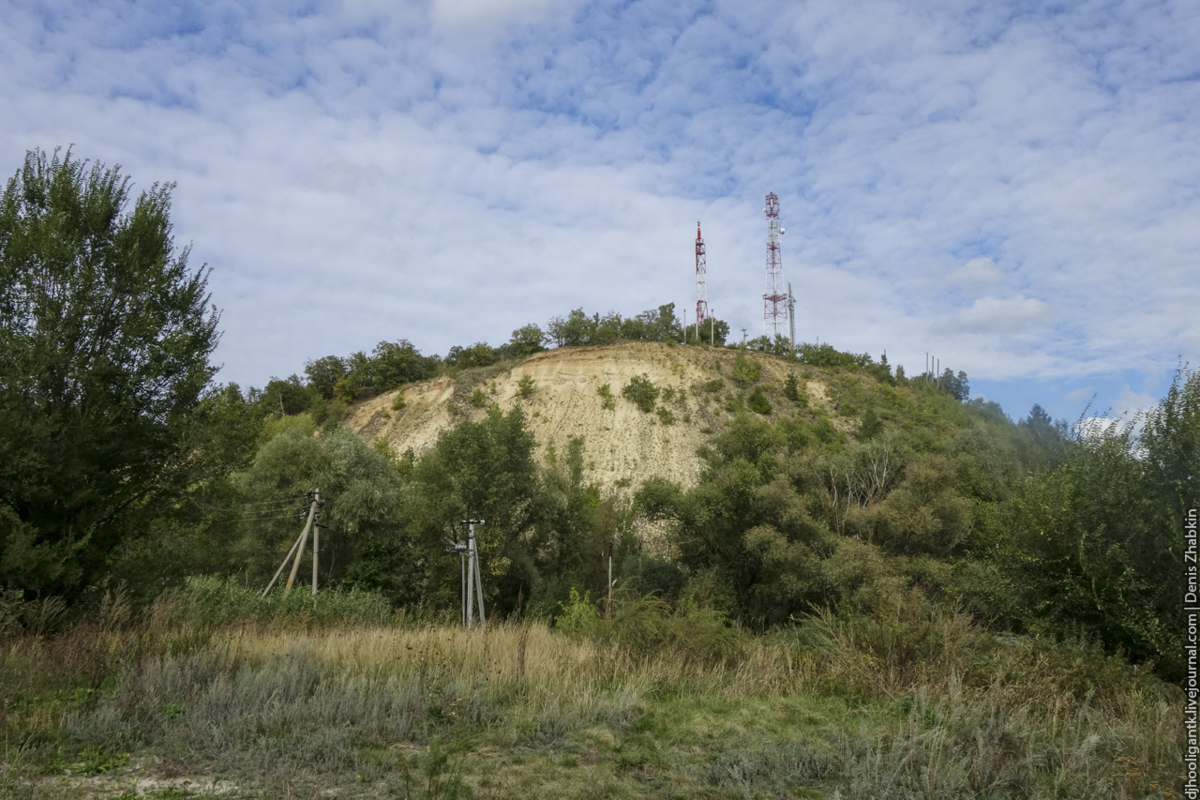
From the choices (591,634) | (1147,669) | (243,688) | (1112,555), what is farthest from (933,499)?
(243,688)

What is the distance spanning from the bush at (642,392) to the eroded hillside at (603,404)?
396 millimetres

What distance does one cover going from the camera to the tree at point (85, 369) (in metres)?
10.3

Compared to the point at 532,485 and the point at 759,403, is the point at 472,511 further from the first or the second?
the point at 759,403

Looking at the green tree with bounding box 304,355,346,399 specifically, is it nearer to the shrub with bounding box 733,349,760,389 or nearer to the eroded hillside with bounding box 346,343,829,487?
the eroded hillside with bounding box 346,343,829,487

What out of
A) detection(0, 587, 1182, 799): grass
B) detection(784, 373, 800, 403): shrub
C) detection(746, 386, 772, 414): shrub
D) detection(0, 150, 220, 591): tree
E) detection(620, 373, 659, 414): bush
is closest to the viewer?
detection(0, 587, 1182, 799): grass

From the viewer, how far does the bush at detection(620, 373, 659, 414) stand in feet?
182

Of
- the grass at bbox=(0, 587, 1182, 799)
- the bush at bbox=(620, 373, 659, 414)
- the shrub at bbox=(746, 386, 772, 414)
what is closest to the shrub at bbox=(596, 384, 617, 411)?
the bush at bbox=(620, 373, 659, 414)

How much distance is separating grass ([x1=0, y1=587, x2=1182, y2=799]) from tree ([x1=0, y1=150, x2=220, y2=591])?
2.84 metres

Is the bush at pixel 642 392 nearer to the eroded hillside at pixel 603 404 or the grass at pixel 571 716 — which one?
the eroded hillside at pixel 603 404

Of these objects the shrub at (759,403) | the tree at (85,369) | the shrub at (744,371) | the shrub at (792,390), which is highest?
the shrub at (744,371)

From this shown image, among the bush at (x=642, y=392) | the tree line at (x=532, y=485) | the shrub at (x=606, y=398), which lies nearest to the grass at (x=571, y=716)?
the tree line at (x=532, y=485)

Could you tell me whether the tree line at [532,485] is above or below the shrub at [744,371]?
below

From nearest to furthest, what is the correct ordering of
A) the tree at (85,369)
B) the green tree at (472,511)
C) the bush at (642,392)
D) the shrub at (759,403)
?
the tree at (85,369), the green tree at (472,511), the shrub at (759,403), the bush at (642,392)

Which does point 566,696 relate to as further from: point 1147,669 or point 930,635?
point 1147,669
